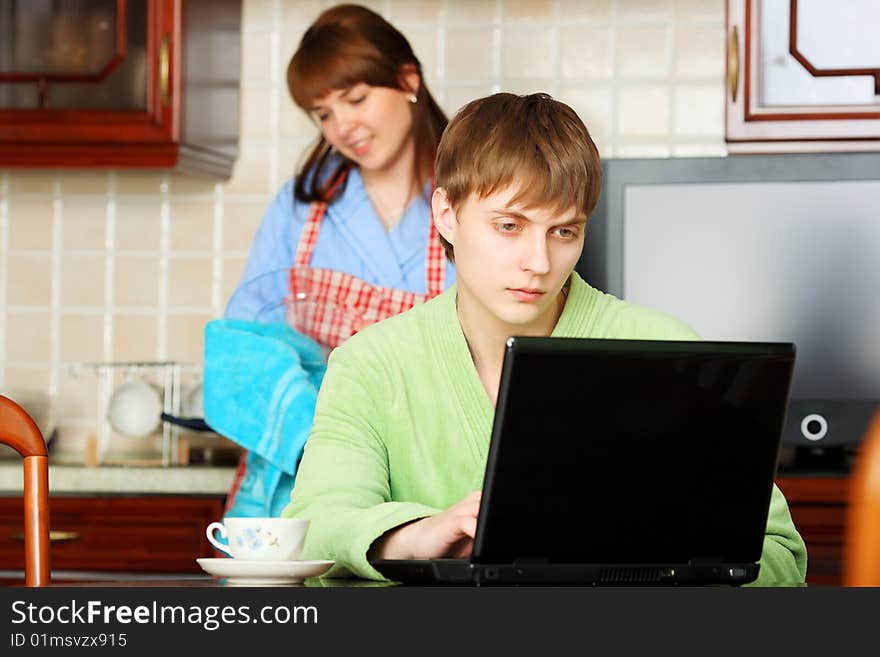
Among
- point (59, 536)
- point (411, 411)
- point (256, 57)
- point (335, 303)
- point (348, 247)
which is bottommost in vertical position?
point (59, 536)

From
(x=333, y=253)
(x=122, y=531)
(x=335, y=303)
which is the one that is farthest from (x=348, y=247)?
(x=122, y=531)

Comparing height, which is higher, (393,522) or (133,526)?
(393,522)

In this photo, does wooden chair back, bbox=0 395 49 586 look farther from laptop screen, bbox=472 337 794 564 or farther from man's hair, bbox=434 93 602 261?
laptop screen, bbox=472 337 794 564

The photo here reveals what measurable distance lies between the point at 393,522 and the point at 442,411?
0.28 meters

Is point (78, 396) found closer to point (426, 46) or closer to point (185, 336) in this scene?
point (185, 336)

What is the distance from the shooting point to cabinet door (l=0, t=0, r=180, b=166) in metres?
2.89

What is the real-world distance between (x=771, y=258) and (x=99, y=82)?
4.83 feet

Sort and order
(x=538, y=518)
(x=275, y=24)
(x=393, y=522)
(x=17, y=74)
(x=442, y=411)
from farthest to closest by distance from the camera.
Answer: (x=275, y=24), (x=17, y=74), (x=442, y=411), (x=393, y=522), (x=538, y=518)

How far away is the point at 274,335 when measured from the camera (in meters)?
2.21

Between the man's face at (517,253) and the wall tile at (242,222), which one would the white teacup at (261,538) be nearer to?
the man's face at (517,253)

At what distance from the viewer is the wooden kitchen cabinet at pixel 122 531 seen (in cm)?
271

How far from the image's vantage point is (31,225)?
3.24 m
